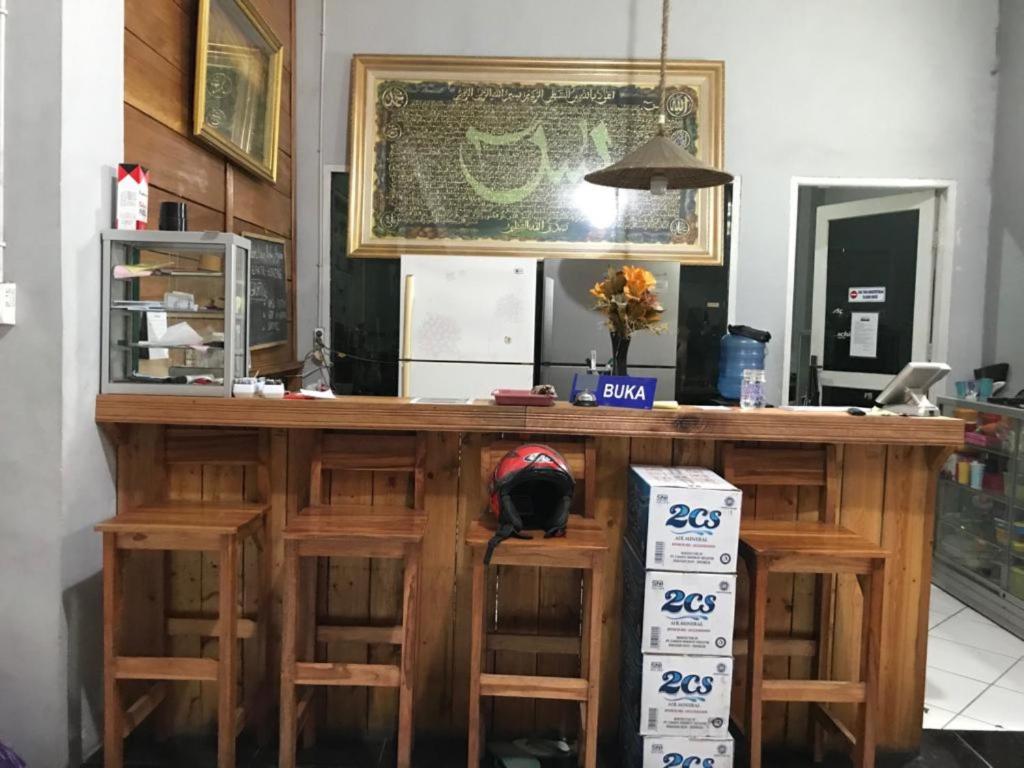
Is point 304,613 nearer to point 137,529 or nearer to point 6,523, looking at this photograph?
point 137,529

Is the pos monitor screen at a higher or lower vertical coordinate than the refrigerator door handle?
lower

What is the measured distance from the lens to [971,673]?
3.13 m

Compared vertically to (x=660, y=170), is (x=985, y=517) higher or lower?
lower

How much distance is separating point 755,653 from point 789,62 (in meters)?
3.61

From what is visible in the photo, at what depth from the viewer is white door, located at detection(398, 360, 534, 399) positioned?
3949 millimetres

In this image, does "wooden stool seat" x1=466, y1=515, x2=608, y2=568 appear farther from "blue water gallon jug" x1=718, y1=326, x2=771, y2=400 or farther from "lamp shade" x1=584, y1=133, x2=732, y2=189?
"blue water gallon jug" x1=718, y1=326, x2=771, y2=400

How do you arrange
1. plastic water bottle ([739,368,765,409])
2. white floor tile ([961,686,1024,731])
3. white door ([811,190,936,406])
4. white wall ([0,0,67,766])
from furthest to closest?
white door ([811,190,936,406])
white floor tile ([961,686,1024,731])
plastic water bottle ([739,368,765,409])
white wall ([0,0,67,766])

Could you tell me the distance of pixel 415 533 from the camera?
204cm

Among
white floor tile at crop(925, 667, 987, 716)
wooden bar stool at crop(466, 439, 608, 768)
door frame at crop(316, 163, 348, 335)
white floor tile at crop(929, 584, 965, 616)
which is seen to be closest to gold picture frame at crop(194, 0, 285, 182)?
door frame at crop(316, 163, 348, 335)

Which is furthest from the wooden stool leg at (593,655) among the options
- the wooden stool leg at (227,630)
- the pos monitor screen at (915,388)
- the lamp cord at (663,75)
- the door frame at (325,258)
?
the door frame at (325,258)

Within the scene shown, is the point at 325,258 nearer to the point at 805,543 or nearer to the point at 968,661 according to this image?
the point at 805,543

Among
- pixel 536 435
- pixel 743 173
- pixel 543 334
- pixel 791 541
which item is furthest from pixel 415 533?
pixel 743 173

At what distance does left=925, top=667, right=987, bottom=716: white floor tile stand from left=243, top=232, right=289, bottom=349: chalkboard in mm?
3240

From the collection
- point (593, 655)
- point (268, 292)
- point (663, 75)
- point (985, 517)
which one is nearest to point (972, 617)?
point (985, 517)
